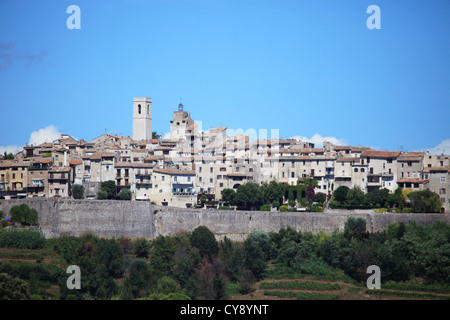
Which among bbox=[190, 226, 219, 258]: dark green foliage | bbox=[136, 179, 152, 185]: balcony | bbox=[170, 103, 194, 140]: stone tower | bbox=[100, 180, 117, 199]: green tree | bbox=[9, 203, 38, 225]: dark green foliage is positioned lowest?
bbox=[190, 226, 219, 258]: dark green foliage

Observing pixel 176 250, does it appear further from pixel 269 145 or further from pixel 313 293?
pixel 269 145

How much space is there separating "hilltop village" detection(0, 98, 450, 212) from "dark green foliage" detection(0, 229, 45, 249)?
26.9ft

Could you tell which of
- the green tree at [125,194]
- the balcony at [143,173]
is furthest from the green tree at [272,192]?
the green tree at [125,194]

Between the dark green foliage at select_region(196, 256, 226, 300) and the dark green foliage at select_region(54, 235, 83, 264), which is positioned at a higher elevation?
the dark green foliage at select_region(54, 235, 83, 264)

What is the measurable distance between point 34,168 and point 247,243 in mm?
17668

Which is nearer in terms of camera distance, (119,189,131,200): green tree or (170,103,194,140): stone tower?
(119,189,131,200): green tree

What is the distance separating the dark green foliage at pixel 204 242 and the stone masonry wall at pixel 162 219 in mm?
1949

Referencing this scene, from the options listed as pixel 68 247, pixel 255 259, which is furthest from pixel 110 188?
pixel 255 259

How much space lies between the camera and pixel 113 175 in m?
63.3

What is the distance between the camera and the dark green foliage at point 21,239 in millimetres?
52688

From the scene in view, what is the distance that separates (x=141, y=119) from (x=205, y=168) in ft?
50.5

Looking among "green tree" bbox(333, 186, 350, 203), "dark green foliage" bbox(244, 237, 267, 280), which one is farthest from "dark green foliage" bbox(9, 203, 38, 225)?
"green tree" bbox(333, 186, 350, 203)

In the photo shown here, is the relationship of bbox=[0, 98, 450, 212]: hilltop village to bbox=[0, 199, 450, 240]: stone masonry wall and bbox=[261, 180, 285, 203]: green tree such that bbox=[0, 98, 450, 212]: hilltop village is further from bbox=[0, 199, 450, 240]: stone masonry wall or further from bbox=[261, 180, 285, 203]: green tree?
bbox=[0, 199, 450, 240]: stone masonry wall

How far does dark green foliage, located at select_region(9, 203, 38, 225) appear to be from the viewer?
55.5m
